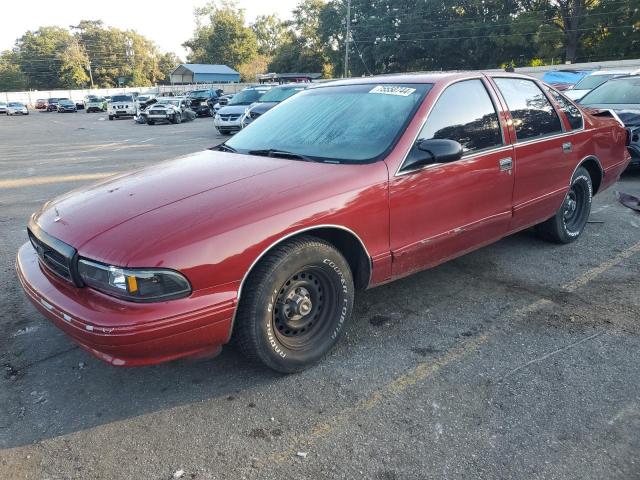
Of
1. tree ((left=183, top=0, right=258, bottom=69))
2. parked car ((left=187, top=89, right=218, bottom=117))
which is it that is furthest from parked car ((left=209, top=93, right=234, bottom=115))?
tree ((left=183, top=0, right=258, bottom=69))

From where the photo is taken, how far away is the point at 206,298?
8.15 ft

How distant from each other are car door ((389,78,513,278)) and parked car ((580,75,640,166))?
4740mm

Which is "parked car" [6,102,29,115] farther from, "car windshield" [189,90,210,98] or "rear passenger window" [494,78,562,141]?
"rear passenger window" [494,78,562,141]

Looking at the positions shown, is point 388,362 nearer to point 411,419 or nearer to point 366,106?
point 411,419

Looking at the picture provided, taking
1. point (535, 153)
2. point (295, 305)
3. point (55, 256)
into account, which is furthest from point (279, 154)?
point (535, 153)

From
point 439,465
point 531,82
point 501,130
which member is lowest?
point 439,465

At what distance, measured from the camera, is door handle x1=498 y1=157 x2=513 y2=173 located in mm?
3872

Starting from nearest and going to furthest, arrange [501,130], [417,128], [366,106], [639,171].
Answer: [417,128], [366,106], [501,130], [639,171]

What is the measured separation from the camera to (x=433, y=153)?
3211 mm

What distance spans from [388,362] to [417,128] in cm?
149

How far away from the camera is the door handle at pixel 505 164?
12.7 ft

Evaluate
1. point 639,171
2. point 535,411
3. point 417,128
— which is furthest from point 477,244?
point 639,171

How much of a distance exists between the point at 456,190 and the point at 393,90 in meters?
0.84

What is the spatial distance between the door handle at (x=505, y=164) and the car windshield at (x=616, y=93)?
592 cm
